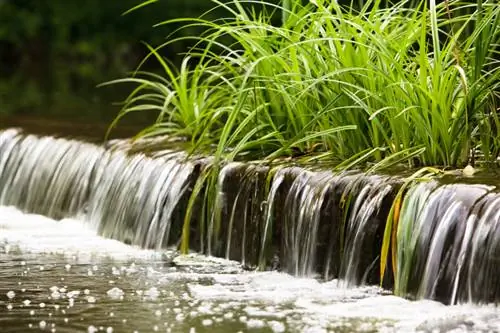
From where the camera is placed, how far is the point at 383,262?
577 cm

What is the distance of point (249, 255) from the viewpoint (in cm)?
684

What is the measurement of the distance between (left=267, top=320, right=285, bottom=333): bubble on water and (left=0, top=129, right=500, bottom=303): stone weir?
0.81 m

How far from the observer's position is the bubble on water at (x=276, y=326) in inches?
195

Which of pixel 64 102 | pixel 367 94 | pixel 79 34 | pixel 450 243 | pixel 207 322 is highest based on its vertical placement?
pixel 79 34

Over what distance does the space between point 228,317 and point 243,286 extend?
2.72 feet

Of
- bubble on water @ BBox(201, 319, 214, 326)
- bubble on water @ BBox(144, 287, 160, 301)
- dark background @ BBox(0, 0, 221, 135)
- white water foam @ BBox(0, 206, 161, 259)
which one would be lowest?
bubble on water @ BBox(201, 319, 214, 326)

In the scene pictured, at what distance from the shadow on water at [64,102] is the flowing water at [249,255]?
2.05m

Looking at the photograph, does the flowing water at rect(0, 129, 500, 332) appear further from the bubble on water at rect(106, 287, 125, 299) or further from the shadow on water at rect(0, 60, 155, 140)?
the shadow on water at rect(0, 60, 155, 140)

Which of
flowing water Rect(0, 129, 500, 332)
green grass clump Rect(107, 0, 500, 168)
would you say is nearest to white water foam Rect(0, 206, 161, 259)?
flowing water Rect(0, 129, 500, 332)

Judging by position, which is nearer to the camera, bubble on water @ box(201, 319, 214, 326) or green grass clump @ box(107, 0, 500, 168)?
bubble on water @ box(201, 319, 214, 326)

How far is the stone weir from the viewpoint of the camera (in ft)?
17.9

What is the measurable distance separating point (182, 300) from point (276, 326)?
750mm

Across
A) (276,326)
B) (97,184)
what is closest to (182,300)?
(276,326)

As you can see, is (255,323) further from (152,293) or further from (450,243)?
(450,243)
